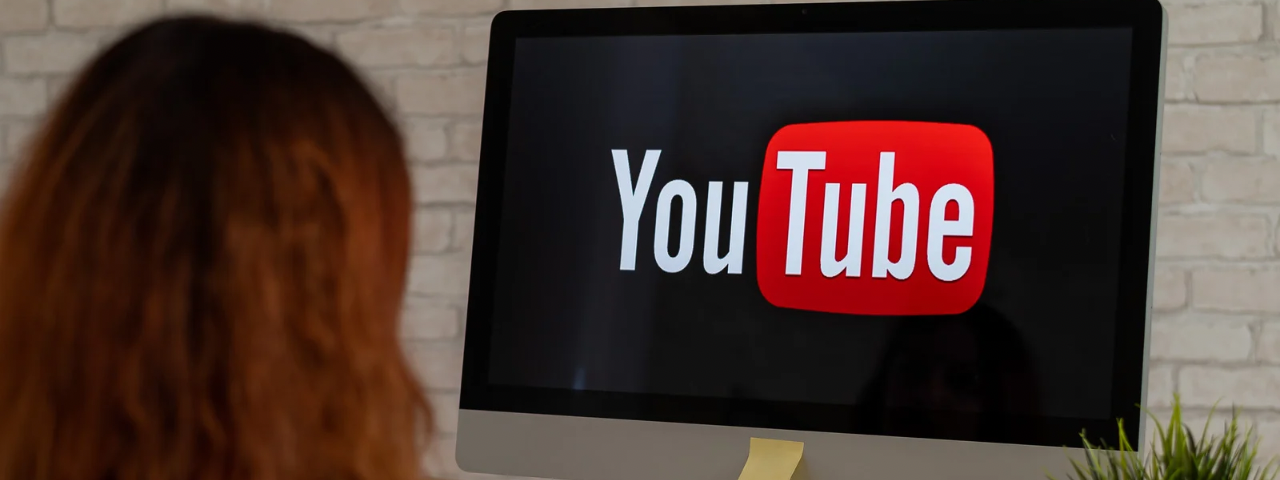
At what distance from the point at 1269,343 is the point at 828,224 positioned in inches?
25.2

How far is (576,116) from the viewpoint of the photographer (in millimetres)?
1162

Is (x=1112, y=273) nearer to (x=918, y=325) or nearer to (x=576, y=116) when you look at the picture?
(x=918, y=325)

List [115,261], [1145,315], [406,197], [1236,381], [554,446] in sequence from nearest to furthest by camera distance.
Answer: [115,261] → [406,197] → [1145,315] → [554,446] → [1236,381]

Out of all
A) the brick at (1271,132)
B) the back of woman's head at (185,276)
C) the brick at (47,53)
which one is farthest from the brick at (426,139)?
the brick at (1271,132)

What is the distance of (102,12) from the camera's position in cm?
171

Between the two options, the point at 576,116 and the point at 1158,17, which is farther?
the point at 576,116

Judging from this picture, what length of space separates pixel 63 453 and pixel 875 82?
0.79 meters

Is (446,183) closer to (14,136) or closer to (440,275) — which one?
(440,275)

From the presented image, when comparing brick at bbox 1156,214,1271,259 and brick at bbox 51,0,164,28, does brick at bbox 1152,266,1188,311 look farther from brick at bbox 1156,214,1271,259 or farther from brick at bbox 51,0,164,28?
brick at bbox 51,0,164,28

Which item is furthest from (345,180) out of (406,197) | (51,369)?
(51,369)

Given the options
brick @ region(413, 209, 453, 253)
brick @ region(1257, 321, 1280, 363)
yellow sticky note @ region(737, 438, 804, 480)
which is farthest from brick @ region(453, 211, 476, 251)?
brick @ region(1257, 321, 1280, 363)

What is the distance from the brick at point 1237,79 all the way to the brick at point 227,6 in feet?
4.31

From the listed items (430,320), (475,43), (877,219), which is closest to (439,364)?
(430,320)

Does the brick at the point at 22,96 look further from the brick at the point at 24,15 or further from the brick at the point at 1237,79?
the brick at the point at 1237,79
